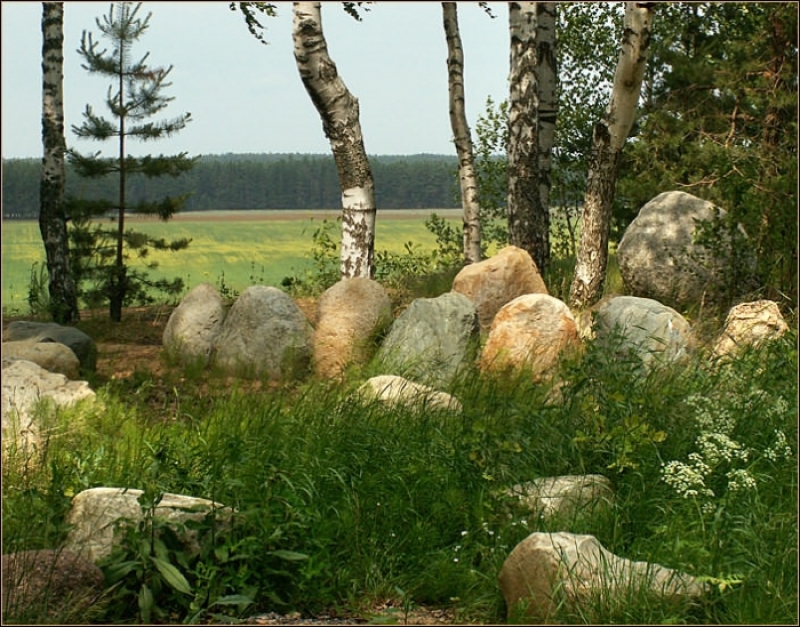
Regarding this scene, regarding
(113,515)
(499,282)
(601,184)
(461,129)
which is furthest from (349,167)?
(113,515)

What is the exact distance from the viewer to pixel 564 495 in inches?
203

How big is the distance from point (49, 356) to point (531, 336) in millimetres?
4214

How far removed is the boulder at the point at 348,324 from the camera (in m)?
9.09

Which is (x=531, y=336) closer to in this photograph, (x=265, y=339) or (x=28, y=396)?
(x=265, y=339)

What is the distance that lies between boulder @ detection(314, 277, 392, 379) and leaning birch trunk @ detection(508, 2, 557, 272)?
326 cm

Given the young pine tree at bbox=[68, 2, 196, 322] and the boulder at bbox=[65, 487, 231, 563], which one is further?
the young pine tree at bbox=[68, 2, 196, 322]

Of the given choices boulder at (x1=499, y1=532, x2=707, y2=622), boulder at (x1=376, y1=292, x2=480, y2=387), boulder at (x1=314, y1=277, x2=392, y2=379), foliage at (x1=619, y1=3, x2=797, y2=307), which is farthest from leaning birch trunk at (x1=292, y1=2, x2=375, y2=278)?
boulder at (x1=499, y1=532, x2=707, y2=622)

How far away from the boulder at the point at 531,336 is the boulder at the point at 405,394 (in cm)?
138

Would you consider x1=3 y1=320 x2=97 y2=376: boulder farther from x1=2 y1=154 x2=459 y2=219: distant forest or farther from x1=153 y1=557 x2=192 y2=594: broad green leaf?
x1=2 y1=154 x2=459 y2=219: distant forest

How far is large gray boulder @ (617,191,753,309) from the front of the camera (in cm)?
1039

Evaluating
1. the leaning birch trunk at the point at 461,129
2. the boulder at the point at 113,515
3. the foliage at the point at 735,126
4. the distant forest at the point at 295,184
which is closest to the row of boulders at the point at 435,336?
the boulder at the point at 113,515

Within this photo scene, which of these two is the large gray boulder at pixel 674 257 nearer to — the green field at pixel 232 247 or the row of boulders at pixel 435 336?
the row of boulders at pixel 435 336

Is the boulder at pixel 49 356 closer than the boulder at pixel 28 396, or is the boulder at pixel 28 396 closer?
the boulder at pixel 28 396

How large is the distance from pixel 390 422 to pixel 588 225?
554cm
